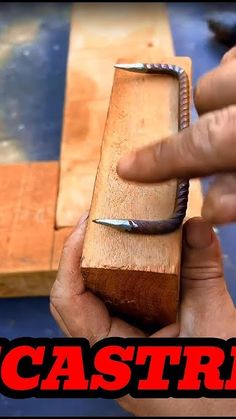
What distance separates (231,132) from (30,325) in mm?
1172

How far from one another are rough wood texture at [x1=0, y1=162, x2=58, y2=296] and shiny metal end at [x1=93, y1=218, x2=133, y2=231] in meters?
0.65

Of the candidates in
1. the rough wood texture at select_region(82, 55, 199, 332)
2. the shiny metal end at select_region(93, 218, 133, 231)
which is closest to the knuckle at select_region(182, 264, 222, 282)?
the rough wood texture at select_region(82, 55, 199, 332)

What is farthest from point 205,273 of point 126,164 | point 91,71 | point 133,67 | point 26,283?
point 91,71

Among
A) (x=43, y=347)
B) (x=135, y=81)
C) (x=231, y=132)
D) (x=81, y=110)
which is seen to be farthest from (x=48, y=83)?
(x=231, y=132)

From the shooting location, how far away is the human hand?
1.13m

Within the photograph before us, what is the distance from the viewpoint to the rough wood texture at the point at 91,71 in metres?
1.84

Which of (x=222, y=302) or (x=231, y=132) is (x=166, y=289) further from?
(x=231, y=132)

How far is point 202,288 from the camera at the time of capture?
3.81ft

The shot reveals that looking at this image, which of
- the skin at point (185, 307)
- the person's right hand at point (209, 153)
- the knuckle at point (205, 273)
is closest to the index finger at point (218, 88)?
the person's right hand at point (209, 153)

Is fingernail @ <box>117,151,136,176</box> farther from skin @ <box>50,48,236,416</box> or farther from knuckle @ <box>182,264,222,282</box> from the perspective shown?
knuckle @ <box>182,264,222,282</box>

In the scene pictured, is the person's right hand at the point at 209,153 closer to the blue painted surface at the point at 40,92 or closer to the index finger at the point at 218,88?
the index finger at the point at 218,88

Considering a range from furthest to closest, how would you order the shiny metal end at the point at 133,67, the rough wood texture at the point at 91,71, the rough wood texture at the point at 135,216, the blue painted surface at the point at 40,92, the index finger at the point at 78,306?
1. the rough wood texture at the point at 91,71
2. the blue painted surface at the point at 40,92
3. the shiny metal end at the point at 133,67
4. the index finger at the point at 78,306
5. the rough wood texture at the point at 135,216

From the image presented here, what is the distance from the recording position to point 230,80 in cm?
86

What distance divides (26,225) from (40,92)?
0.91 metres
